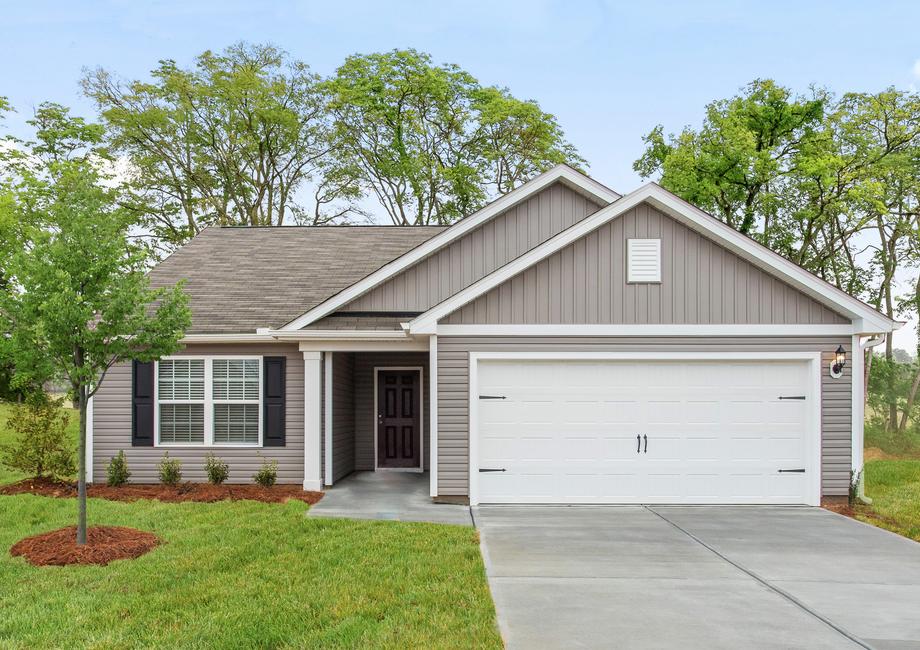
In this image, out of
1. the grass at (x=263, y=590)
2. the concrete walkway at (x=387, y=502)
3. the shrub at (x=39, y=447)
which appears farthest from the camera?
the shrub at (x=39, y=447)

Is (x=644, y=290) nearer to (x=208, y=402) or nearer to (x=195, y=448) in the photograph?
(x=208, y=402)

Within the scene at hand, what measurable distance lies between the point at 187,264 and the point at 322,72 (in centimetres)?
1663

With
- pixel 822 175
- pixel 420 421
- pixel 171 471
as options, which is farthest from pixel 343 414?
pixel 822 175

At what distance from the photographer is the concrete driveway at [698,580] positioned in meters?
5.15

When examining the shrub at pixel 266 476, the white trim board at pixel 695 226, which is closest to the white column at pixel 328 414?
the shrub at pixel 266 476

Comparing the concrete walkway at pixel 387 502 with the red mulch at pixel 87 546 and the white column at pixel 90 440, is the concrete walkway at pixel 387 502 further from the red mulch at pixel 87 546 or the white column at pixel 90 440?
the white column at pixel 90 440

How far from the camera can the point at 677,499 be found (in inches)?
410

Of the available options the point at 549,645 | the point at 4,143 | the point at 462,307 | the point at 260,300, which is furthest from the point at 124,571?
the point at 4,143

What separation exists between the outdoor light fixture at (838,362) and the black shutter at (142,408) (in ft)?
34.5

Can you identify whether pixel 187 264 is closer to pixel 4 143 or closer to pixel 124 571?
pixel 124 571

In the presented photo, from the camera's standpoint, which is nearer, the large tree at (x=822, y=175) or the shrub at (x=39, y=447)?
the shrub at (x=39, y=447)

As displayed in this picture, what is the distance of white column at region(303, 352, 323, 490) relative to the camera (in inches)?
443

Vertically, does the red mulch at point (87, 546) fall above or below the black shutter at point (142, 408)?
below

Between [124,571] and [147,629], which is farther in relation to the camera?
[124,571]
